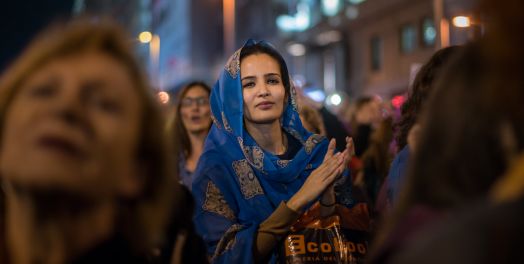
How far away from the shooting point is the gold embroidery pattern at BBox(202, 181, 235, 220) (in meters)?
3.89

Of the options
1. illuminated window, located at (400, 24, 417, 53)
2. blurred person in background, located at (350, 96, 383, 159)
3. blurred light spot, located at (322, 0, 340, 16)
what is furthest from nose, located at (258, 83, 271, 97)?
blurred light spot, located at (322, 0, 340, 16)

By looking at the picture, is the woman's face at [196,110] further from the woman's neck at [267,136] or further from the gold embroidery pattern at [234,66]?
the woman's neck at [267,136]

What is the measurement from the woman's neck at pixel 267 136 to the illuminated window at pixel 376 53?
2929cm

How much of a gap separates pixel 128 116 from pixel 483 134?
2.66 feet

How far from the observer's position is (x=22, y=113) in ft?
5.92

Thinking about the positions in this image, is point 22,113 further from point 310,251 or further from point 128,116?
point 310,251

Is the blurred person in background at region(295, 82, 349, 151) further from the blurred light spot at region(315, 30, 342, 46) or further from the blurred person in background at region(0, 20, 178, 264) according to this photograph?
the blurred light spot at region(315, 30, 342, 46)

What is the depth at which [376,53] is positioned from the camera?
33.9 m

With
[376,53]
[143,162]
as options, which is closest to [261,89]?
[143,162]

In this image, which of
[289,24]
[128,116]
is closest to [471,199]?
[128,116]

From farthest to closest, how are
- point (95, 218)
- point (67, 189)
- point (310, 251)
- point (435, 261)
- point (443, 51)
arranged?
1. point (443, 51)
2. point (310, 251)
3. point (95, 218)
4. point (67, 189)
5. point (435, 261)

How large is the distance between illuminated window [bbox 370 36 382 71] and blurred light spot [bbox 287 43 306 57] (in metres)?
7.40

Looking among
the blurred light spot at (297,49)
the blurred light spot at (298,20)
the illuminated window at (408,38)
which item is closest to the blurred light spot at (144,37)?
the illuminated window at (408,38)

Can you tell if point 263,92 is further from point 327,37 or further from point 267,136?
point 327,37
